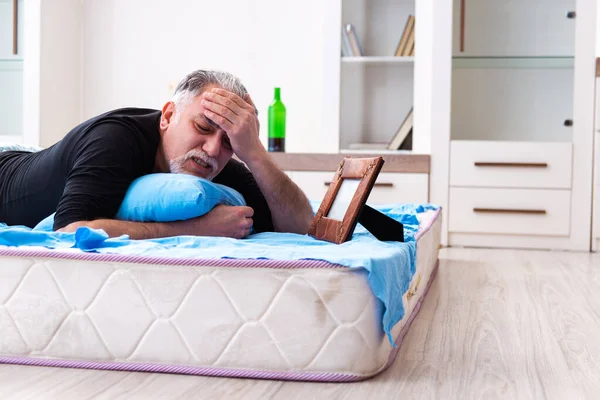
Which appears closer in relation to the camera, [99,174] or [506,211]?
[99,174]

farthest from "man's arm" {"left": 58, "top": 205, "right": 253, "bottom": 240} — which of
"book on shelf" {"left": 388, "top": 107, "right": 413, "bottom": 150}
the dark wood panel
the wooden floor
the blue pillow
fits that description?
"book on shelf" {"left": 388, "top": 107, "right": 413, "bottom": 150}

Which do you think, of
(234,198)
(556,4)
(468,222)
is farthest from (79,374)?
(556,4)

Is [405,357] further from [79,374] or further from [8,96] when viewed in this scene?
[8,96]

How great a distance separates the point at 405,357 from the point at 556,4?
9.84 ft

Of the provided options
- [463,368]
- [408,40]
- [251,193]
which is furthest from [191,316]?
[408,40]

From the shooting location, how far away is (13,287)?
139cm

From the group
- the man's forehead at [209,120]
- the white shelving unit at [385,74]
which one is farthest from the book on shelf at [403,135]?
the man's forehead at [209,120]

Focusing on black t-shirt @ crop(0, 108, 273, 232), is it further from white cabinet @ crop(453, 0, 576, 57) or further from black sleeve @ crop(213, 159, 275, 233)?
white cabinet @ crop(453, 0, 576, 57)

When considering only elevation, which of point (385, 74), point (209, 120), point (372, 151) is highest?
point (385, 74)

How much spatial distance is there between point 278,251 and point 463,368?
41 cm

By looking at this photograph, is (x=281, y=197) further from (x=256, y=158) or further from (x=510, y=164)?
(x=510, y=164)

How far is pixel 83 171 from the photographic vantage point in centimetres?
162

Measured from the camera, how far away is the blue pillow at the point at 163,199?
170 cm

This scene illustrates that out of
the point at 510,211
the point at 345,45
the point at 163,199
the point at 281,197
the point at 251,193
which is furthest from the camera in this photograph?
the point at 345,45
